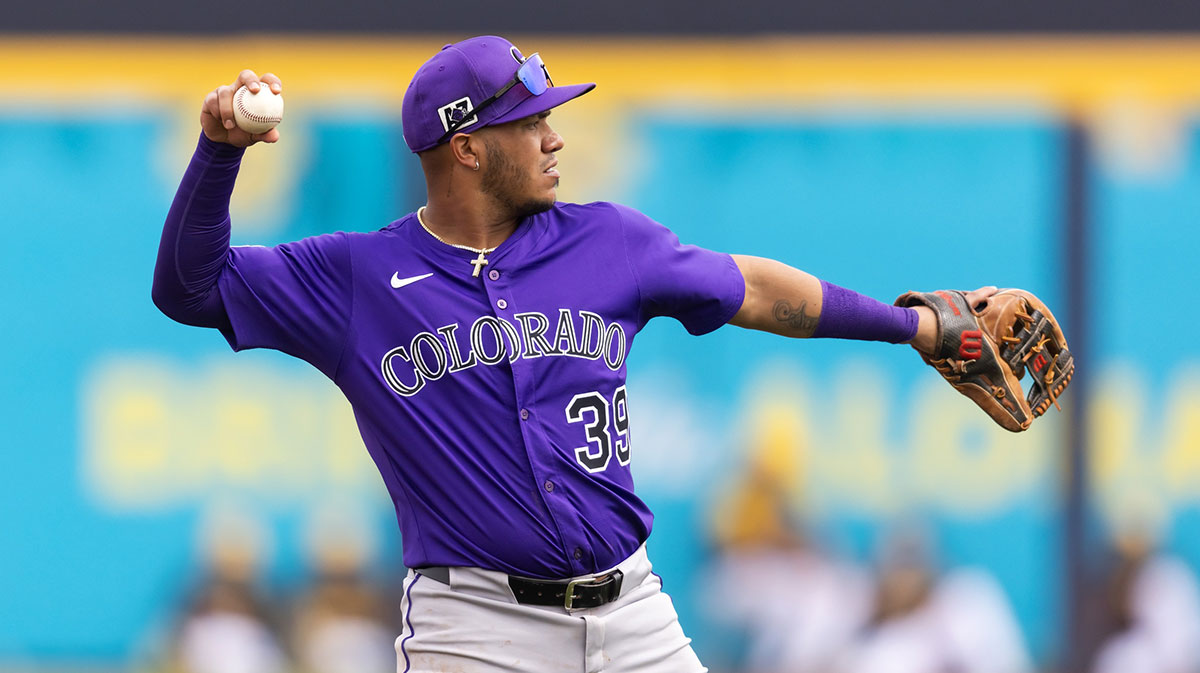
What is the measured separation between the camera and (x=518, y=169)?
3650 mm

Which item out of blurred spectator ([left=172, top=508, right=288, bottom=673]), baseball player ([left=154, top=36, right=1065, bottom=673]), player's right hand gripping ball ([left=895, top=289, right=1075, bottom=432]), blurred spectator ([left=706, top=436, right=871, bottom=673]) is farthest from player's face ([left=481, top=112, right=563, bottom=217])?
blurred spectator ([left=172, top=508, right=288, bottom=673])

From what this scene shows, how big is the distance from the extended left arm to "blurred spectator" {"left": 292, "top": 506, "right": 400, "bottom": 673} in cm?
406

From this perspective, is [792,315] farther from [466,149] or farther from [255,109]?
[255,109]

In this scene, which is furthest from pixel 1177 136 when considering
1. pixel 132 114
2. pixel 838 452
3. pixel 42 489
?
pixel 42 489

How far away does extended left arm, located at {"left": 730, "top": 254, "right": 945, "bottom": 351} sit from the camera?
384 centimetres

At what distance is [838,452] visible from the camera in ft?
25.4

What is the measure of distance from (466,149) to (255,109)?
58 centimetres

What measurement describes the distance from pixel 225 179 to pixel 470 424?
0.74 metres

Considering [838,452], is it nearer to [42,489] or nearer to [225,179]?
[42,489]

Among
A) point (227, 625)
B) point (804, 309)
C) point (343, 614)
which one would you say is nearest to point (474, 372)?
point (804, 309)

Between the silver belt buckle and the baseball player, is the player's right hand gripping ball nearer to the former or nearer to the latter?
the baseball player

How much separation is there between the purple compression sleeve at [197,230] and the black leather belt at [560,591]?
2.74 feet

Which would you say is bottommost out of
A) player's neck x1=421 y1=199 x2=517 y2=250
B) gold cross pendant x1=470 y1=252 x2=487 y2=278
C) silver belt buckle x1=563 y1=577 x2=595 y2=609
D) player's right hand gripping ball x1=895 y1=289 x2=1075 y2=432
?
silver belt buckle x1=563 y1=577 x2=595 y2=609

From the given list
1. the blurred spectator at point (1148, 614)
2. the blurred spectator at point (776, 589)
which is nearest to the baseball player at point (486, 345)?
the blurred spectator at point (776, 589)
